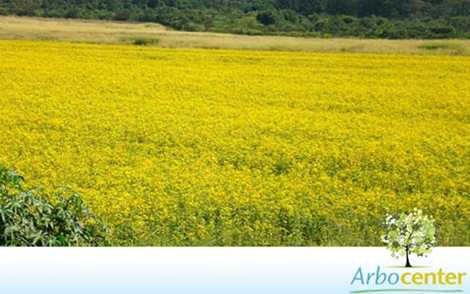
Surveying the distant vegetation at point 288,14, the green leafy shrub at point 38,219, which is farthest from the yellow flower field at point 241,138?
the green leafy shrub at point 38,219

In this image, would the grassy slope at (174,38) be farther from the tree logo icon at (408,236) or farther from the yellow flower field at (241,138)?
the tree logo icon at (408,236)

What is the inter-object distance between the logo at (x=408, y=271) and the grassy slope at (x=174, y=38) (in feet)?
6.99

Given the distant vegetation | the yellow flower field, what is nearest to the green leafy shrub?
the yellow flower field

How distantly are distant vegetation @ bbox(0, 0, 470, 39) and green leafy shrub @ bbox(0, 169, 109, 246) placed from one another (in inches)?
101

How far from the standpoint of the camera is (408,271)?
5.84 meters

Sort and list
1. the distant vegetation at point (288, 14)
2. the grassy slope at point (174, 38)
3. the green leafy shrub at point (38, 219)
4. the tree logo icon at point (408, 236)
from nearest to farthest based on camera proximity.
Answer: the green leafy shrub at point (38, 219), the tree logo icon at point (408, 236), the distant vegetation at point (288, 14), the grassy slope at point (174, 38)

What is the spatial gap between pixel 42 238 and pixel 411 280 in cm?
235

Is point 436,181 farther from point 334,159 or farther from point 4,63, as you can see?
point 4,63

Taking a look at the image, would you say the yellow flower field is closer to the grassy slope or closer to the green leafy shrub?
the grassy slope

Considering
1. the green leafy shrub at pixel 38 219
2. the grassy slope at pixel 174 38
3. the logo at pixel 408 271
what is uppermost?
the grassy slope at pixel 174 38

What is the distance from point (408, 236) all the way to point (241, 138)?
1.82 m

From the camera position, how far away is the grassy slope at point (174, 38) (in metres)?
7.58

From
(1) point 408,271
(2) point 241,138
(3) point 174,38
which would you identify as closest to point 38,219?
(2) point 241,138

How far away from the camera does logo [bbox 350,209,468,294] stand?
18.7 feet
